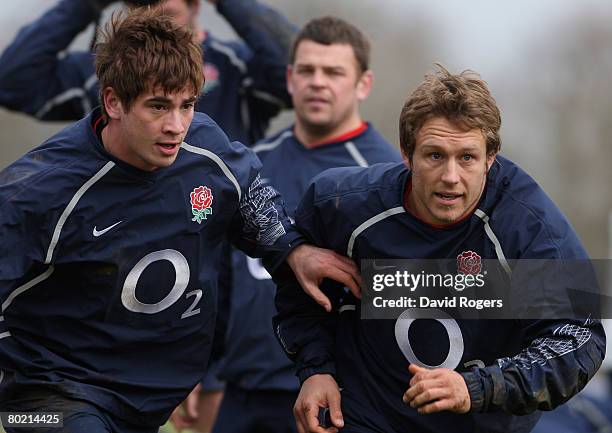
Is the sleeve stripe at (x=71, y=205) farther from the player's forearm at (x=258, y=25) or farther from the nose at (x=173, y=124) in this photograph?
the player's forearm at (x=258, y=25)

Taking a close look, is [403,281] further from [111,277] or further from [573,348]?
[111,277]

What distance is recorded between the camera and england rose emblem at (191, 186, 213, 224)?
5.55 meters

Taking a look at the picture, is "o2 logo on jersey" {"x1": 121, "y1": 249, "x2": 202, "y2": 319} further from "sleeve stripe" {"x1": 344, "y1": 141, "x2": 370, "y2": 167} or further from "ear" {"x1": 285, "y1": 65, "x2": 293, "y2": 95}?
"ear" {"x1": 285, "y1": 65, "x2": 293, "y2": 95}

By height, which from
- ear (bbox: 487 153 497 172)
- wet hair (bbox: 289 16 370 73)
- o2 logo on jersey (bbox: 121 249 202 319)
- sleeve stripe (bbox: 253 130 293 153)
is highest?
wet hair (bbox: 289 16 370 73)

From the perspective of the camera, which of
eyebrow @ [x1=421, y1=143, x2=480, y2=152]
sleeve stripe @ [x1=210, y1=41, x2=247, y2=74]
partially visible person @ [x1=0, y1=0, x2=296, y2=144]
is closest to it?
eyebrow @ [x1=421, y1=143, x2=480, y2=152]

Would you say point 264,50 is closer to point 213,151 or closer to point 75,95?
point 75,95

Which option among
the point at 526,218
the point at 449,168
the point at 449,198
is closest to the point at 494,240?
the point at 526,218

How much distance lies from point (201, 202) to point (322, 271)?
59 cm

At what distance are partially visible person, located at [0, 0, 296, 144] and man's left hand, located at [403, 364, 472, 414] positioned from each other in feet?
12.3

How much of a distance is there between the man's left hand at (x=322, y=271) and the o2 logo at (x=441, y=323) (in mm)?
226

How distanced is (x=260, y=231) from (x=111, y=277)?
725 mm

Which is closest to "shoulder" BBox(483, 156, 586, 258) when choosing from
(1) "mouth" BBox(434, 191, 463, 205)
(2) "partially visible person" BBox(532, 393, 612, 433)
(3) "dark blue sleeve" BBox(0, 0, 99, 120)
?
(1) "mouth" BBox(434, 191, 463, 205)

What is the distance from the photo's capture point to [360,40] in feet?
25.9

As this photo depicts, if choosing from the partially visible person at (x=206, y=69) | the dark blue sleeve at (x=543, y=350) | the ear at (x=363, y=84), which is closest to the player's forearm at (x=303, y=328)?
the dark blue sleeve at (x=543, y=350)
